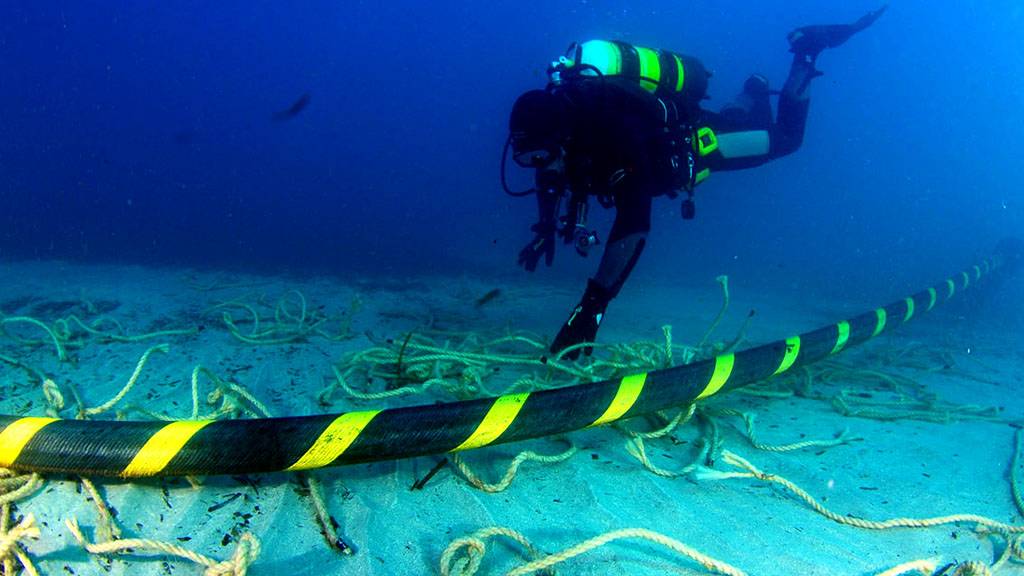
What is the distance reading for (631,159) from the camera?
374cm

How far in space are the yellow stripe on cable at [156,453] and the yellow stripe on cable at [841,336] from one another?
3576mm

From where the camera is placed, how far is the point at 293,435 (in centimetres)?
155

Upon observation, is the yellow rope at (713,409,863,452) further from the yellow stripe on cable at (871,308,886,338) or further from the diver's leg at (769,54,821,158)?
the diver's leg at (769,54,821,158)

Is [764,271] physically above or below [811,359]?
below

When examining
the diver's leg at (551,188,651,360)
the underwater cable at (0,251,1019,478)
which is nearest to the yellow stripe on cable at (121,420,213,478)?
the underwater cable at (0,251,1019,478)

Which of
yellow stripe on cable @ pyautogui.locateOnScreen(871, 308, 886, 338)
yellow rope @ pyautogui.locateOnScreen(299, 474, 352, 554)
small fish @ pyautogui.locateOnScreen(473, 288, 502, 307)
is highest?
yellow stripe on cable @ pyautogui.locateOnScreen(871, 308, 886, 338)

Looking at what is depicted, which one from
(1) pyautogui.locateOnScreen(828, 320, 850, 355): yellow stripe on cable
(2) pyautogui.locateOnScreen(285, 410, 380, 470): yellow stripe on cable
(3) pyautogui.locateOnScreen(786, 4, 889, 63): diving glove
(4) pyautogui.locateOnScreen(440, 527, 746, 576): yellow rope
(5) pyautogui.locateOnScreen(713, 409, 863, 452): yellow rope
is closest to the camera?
(4) pyautogui.locateOnScreen(440, 527, 746, 576): yellow rope

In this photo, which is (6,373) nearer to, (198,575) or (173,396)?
(173,396)

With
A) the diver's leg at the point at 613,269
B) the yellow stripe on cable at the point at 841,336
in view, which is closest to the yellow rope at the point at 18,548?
the diver's leg at the point at 613,269

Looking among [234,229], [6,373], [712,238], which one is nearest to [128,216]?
[234,229]

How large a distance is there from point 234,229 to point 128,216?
4.61 metres

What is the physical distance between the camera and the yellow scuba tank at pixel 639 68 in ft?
14.6

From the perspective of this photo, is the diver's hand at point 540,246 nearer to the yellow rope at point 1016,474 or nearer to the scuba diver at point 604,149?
the scuba diver at point 604,149

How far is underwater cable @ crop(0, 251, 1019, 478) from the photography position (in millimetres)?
1501
